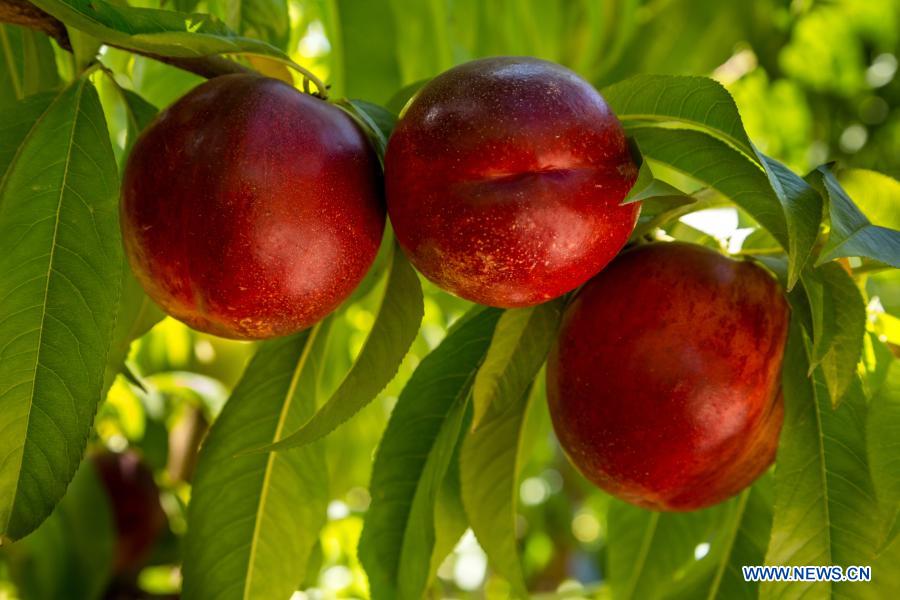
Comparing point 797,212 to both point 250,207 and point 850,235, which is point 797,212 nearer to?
point 850,235

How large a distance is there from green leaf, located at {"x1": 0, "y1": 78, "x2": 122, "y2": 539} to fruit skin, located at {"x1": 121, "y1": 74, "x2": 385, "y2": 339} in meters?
0.05

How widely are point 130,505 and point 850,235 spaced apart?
75.3 inches

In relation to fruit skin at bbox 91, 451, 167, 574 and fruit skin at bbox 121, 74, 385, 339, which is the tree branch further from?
fruit skin at bbox 91, 451, 167, 574

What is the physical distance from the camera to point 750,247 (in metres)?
1.22

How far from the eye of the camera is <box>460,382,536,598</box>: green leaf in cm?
122

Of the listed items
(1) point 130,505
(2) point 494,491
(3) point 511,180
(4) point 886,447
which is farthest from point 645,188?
(1) point 130,505

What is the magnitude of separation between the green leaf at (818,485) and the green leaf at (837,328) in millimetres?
120

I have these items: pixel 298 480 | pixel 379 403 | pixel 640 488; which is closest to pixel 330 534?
pixel 379 403

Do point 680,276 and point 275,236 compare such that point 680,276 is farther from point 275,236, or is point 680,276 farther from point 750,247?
point 275,236

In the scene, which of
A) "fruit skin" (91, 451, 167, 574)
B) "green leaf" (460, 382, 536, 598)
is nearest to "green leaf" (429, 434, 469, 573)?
"green leaf" (460, 382, 536, 598)

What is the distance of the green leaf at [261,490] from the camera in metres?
1.17

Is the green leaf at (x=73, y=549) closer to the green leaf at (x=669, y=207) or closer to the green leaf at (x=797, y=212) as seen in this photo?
the green leaf at (x=669, y=207)

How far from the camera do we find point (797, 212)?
2.73 ft

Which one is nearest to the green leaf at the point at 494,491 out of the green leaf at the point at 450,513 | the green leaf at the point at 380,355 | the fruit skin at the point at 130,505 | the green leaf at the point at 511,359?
the green leaf at the point at 450,513
